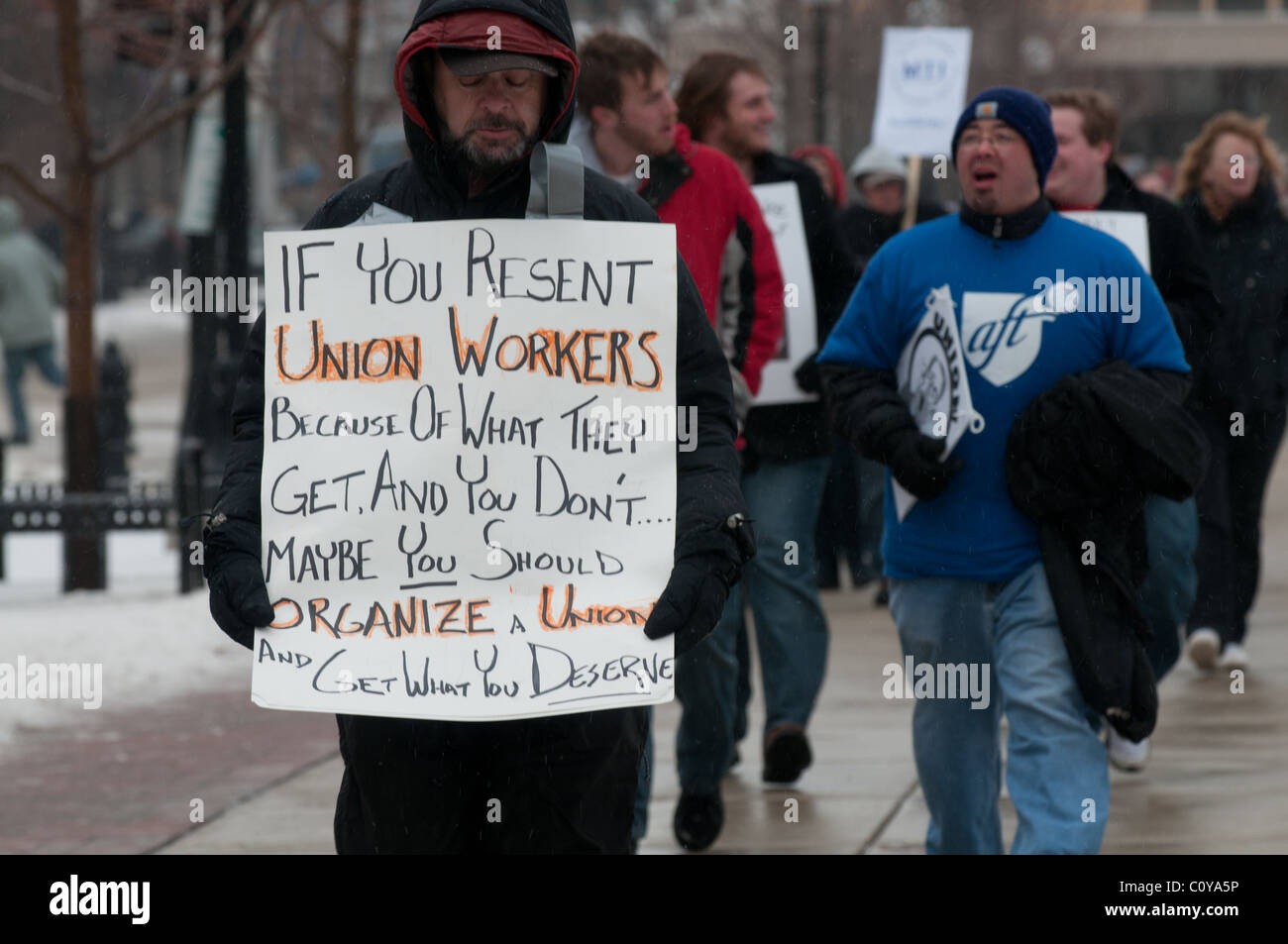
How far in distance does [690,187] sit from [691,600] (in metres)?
2.77

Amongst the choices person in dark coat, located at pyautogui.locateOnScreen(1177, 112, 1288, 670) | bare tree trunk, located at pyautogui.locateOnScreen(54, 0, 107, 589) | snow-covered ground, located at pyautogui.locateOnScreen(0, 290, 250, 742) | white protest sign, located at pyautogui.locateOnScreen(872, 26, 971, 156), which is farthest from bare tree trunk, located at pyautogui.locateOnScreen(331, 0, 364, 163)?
person in dark coat, located at pyautogui.locateOnScreen(1177, 112, 1288, 670)

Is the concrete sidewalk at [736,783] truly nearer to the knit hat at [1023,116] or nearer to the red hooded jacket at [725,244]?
the red hooded jacket at [725,244]

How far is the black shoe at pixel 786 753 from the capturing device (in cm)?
688

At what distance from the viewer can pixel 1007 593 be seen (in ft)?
16.6

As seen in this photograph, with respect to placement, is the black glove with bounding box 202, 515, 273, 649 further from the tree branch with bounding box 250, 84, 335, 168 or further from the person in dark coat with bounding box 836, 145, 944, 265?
the tree branch with bounding box 250, 84, 335, 168

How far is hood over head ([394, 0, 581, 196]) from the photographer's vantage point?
143 inches

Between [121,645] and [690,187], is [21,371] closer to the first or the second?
[121,645]

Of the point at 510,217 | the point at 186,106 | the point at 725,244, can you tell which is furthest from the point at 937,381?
the point at 186,106

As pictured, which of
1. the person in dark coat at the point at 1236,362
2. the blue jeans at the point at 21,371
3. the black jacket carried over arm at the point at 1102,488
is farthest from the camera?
the blue jeans at the point at 21,371

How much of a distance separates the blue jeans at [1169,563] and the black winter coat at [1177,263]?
0.42 metres

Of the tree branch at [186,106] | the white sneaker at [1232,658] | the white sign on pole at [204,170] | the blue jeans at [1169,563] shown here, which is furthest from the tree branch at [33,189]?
the blue jeans at [1169,563]

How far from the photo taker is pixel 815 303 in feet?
24.1

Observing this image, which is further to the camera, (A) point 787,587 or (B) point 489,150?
(A) point 787,587

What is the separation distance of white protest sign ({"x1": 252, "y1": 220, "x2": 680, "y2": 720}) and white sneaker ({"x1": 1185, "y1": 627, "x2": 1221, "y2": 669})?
5487mm
